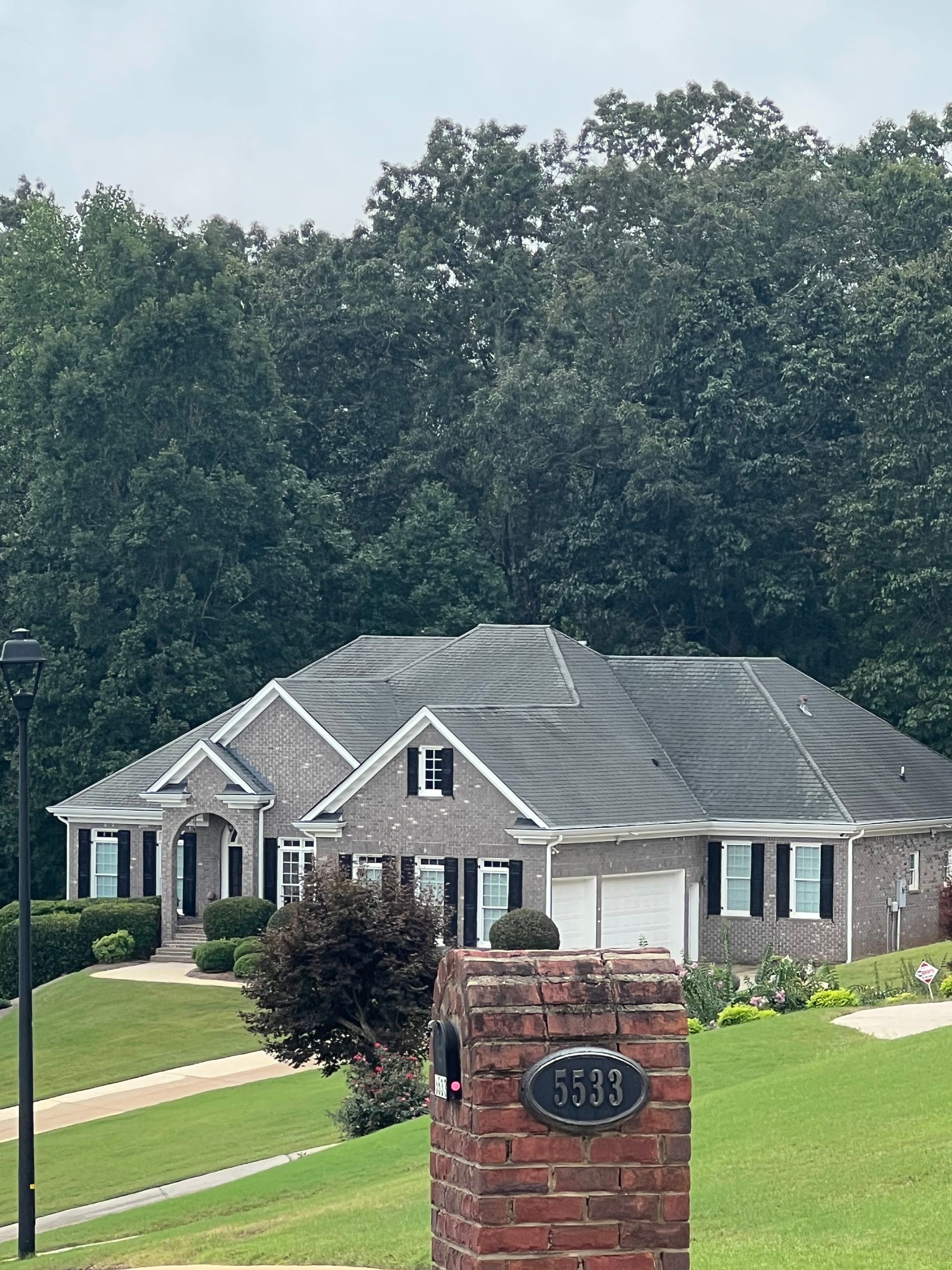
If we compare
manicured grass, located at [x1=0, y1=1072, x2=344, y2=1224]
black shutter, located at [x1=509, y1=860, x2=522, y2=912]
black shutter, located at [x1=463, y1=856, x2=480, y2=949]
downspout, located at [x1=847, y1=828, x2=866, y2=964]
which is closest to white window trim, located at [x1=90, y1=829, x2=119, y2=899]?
black shutter, located at [x1=463, y1=856, x2=480, y2=949]

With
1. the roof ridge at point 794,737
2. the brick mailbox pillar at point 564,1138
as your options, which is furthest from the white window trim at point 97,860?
the brick mailbox pillar at point 564,1138

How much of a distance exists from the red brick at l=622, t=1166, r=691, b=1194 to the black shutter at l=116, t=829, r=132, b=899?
40.3 metres

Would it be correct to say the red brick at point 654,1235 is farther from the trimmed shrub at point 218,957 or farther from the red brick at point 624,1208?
the trimmed shrub at point 218,957

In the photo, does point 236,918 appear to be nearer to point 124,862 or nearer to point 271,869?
point 271,869

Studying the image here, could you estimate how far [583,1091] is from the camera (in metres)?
6.44

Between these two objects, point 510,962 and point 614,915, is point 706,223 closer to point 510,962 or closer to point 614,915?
point 614,915

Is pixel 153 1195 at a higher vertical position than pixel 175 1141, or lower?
higher

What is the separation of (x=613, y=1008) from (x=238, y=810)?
3643 centimetres

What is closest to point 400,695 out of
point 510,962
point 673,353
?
point 673,353

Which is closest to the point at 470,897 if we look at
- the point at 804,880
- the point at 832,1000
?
the point at 804,880

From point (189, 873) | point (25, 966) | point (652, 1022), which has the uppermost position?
point (652, 1022)

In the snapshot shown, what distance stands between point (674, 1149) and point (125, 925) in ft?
123

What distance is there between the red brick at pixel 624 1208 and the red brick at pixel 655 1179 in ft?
0.09

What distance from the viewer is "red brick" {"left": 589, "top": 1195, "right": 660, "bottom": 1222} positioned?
6430mm
